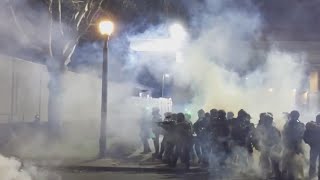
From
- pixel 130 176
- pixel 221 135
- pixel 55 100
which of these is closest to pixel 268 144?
pixel 221 135

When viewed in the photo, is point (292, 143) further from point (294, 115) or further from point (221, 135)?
point (221, 135)

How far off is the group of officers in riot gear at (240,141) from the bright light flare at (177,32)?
1196 cm

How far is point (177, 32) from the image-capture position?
2742 centimetres

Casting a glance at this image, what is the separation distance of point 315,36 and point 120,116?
24892 millimetres

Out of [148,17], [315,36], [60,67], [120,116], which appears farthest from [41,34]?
[315,36]

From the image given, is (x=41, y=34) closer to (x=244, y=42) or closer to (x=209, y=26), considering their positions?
(x=209, y=26)

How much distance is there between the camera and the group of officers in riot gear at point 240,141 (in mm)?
10961

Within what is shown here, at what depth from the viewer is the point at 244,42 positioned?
35.0 metres

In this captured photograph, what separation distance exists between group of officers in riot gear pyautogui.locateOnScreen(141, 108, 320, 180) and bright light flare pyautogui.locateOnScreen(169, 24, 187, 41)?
11955 millimetres

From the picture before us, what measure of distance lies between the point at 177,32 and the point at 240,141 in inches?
620

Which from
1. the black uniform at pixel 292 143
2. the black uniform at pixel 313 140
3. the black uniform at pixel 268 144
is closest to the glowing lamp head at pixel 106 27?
the black uniform at pixel 268 144

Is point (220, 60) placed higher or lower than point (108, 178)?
higher

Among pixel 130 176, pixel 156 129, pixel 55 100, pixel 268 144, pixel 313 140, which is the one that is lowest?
pixel 130 176

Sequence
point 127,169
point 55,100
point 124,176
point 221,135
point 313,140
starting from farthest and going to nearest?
point 55,100
point 221,135
point 127,169
point 124,176
point 313,140
